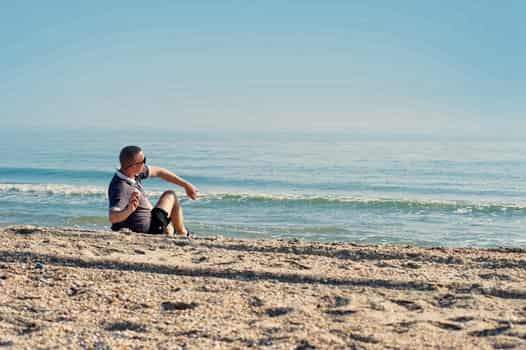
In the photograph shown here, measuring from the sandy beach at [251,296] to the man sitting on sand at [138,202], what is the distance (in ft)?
1.34

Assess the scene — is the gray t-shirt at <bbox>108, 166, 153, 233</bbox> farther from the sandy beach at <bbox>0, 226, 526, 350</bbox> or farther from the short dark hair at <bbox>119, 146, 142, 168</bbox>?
the sandy beach at <bbox>0, 226, 526, 350</bbox>

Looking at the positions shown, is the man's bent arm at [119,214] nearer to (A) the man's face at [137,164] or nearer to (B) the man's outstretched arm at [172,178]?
(A) the man's face at [137,164]

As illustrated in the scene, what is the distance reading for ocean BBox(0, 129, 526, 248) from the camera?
12586 millimetres

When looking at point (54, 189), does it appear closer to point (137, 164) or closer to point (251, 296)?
point (137, 164)

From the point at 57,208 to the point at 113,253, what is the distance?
9.11 metres

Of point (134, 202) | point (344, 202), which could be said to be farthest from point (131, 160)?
point (344, 202)

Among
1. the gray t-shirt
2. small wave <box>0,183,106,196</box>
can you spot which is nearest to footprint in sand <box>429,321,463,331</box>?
the gray t-shirt

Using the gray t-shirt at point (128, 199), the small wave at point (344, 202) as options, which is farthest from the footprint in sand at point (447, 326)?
the small wave at point (344, 202)

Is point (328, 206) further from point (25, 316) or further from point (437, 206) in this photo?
point (25, 316)

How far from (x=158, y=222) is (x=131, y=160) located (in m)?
0.91

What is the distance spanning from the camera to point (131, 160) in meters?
8.07

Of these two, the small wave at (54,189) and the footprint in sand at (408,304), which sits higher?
the small wave at (54,189)

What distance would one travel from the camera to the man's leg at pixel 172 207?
28.1 feet

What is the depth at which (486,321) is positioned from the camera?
15.8ft
